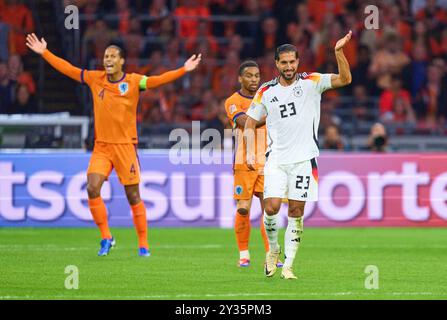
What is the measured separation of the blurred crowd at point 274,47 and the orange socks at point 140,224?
7861 mm

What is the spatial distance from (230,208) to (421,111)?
6060mm

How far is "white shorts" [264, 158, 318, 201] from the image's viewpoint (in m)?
10.9

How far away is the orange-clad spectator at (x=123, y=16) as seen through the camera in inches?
915

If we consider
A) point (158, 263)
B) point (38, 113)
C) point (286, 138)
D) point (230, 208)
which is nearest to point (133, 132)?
point (158, 263)

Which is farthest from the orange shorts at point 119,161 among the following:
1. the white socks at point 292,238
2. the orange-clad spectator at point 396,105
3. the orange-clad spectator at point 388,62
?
the orange-clad spectator at point 388,62

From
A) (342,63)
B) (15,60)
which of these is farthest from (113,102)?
(15,60)

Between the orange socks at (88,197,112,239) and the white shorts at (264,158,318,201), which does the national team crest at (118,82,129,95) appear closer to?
the orange socks at (88,197,112,239)

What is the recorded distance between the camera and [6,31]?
22.5m

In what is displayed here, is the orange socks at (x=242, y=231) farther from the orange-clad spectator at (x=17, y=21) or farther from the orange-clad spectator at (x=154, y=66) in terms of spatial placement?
the orange-clad spectator at (x=17, y=21)

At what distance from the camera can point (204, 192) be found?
18.5 m

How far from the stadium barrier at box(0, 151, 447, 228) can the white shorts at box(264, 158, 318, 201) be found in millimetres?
7306

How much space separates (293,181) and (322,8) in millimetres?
13830
